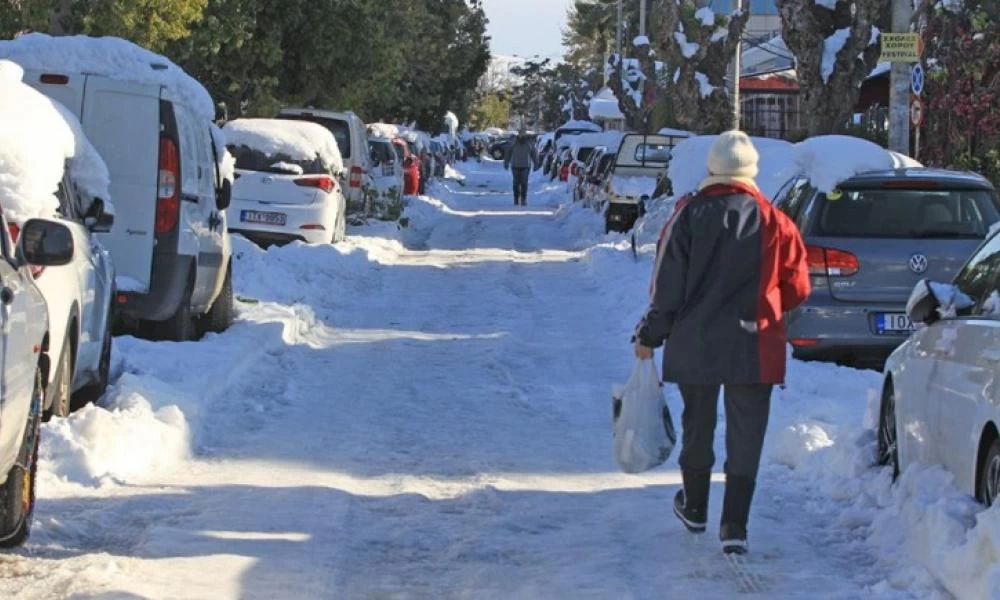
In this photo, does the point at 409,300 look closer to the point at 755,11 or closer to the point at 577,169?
the point at 577,169

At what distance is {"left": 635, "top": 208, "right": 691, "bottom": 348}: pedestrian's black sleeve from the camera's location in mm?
6891

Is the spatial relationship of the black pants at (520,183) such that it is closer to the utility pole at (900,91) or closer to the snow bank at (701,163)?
the snow bank at (701,163)

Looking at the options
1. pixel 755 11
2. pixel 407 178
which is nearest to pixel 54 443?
pixel 407 178

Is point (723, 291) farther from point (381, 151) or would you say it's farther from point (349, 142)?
point (381, 151)

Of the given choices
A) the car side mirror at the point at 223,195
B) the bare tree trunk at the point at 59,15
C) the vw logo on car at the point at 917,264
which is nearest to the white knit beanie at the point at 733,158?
the vw logo on car at the point at 917,264

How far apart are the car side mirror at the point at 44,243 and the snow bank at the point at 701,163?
12.7 meters

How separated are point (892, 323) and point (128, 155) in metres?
5.65

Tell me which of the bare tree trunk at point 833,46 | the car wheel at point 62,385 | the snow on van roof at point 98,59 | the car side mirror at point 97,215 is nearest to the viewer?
the car wheel at point 62,385

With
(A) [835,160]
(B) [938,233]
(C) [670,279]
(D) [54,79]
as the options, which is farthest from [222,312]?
(C) [670,279]

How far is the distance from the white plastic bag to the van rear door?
214 inches

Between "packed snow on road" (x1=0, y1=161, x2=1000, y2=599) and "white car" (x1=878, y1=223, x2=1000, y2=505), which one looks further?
"packed snow on road" (x1=0, y1=161, x2=1000, y2=599)

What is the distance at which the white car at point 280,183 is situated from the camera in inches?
850

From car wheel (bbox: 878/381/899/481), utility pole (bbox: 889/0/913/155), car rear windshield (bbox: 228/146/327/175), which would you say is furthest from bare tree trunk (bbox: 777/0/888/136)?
car wheel (bbox: 878/381/899/481)

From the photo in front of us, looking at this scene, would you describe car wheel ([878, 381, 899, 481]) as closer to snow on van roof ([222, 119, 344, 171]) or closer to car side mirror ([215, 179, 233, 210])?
car side mirror ([215, 179, 233, 210])
